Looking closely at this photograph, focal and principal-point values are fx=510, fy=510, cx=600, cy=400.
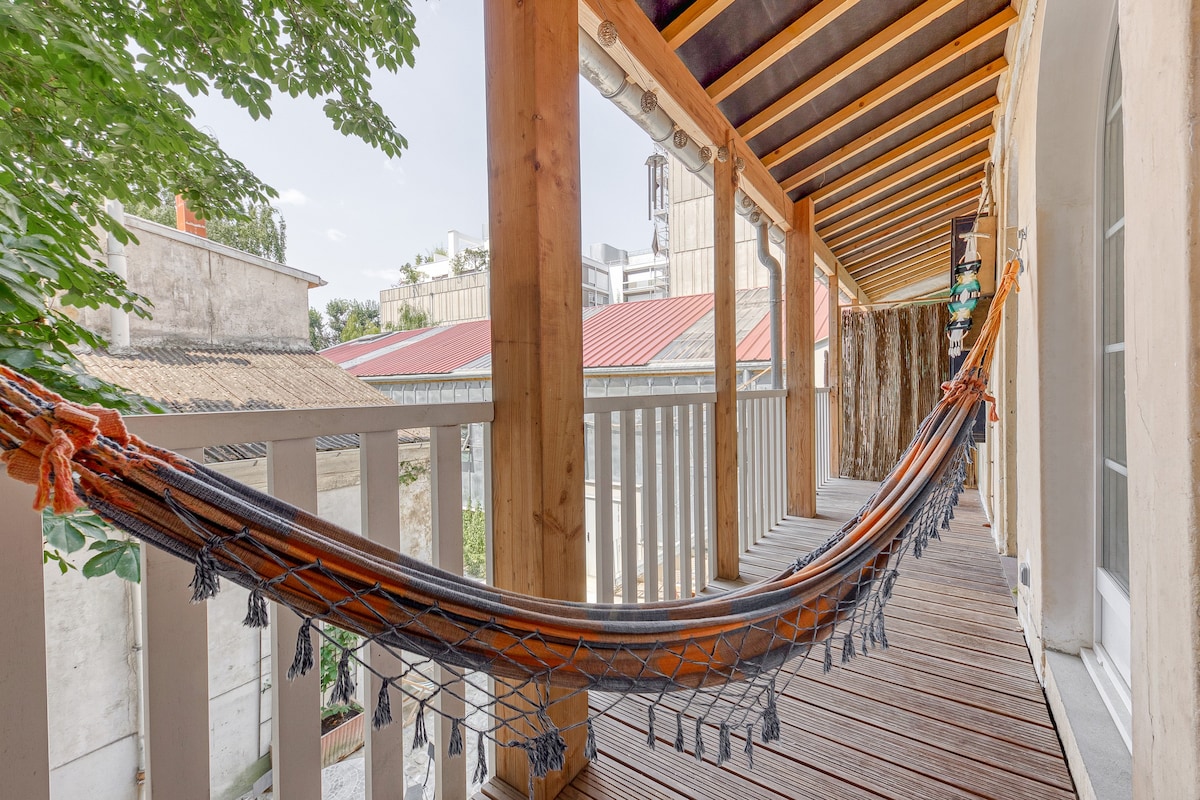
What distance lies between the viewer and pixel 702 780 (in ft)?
Result: 4.10

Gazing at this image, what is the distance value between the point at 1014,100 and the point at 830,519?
7.97 ft

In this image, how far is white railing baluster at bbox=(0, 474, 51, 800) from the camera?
0.58m

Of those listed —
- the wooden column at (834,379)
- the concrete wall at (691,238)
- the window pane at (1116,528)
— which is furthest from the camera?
the concrete wall at (691,238)

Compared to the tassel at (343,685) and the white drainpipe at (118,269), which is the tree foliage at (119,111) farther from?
the tassel at (343,685)

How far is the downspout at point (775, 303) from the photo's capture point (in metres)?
3.27

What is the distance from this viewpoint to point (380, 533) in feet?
3.25

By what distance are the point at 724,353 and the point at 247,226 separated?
1.87 metres

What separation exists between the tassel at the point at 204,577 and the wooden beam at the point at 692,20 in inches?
81.9

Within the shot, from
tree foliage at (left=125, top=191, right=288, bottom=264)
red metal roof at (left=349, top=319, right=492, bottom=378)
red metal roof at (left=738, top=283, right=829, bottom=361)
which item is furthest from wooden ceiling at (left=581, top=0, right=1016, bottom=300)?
red metal roof at (left=738, top=283, right=829, bottom=361)

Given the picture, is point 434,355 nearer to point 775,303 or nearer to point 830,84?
point 775,303

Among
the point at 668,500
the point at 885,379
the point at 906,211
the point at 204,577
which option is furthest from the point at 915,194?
the point at 204,577

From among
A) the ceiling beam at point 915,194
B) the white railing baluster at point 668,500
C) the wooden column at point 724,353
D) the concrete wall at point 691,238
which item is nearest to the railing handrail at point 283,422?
the white railing baluster at point 668,500

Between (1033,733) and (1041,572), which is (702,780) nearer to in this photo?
(1033,733)

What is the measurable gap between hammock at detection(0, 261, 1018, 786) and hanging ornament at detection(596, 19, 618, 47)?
62.9 inches
